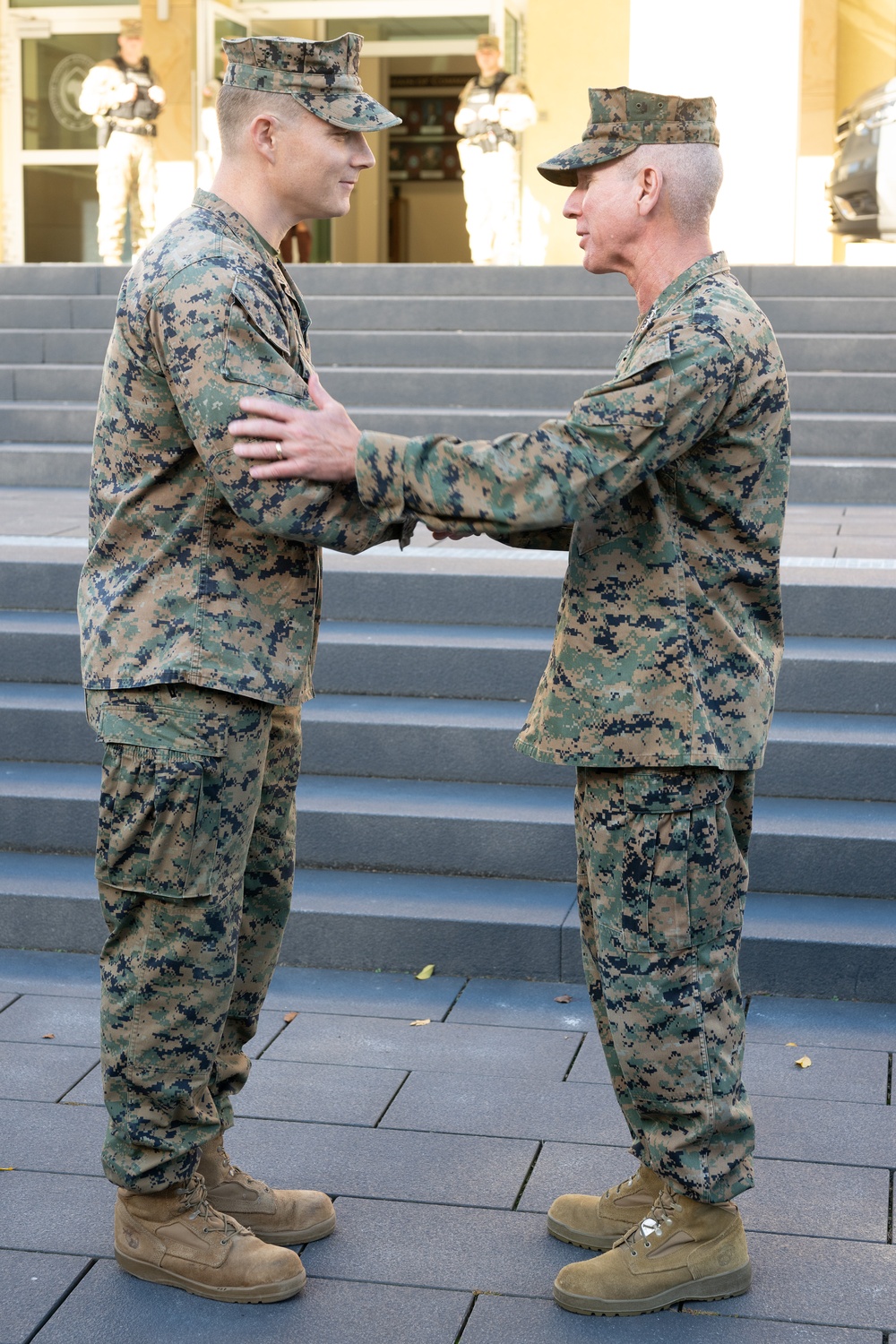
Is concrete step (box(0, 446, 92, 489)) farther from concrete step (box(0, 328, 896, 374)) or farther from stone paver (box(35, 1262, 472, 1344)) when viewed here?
stone paver (box(35, 1262, 472, 1344))

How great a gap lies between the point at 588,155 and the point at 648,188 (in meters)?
0.12

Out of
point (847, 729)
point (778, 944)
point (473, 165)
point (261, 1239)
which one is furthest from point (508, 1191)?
point (473, 165)

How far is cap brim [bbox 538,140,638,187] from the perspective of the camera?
8.70 feet

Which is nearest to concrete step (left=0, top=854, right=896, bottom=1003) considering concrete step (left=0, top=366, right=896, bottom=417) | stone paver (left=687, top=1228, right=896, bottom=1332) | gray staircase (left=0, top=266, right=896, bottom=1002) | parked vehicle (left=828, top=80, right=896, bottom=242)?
gray staircase (left=0, top=266, right=896, bottom=1002)

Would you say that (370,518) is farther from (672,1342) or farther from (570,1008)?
(570,1008)

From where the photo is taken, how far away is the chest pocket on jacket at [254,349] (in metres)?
2.55

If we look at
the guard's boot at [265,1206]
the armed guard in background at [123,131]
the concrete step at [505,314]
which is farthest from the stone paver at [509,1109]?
the armed guard in background at [123,131]

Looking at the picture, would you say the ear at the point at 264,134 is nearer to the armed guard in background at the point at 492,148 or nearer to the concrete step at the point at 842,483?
the concrete step at the point at 842,483

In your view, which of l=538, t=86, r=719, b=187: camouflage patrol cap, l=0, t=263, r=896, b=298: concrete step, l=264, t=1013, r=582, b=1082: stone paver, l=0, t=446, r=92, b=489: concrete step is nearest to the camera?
l=538, t=86, r=719, b=187: camouflage patrol cap

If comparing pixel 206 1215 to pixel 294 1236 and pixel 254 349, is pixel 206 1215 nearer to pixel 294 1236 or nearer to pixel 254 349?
pixel 294 1236

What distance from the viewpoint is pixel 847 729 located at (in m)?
4.98

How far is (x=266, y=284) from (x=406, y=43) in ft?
53.8

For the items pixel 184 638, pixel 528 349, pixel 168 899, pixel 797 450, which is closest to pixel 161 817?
pixel 168 899

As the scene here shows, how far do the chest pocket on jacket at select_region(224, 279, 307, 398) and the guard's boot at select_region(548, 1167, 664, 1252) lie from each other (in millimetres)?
1636
